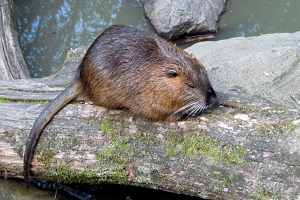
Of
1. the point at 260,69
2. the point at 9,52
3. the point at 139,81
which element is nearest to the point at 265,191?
the point at 139,81

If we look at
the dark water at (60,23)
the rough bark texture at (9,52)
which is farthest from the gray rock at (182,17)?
the rough bark texture at (9,52)

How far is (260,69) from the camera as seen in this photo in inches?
184

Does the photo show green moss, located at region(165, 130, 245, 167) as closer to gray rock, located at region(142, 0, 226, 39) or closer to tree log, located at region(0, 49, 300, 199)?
tree log, located at region(0, 49, 300, 199)

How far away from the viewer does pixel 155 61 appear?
3234mm

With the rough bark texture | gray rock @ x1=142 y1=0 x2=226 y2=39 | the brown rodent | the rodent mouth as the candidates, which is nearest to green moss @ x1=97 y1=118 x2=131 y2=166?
the brown rodent

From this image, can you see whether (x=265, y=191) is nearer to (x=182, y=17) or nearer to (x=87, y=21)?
(x=182, y=17)

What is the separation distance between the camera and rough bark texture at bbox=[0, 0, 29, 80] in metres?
4.59

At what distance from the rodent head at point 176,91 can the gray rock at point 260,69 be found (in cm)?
138

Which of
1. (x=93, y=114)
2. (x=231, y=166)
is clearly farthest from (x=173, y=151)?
(x=93, y=114)

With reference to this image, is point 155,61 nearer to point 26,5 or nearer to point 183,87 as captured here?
point 183,87

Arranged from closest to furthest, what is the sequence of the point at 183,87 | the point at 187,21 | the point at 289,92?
the point at 183,87
the point at 289,92
the point at 187,21

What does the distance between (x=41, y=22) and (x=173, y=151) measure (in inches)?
159

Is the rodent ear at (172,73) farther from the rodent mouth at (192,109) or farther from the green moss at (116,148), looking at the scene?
the green moss at (116,148)

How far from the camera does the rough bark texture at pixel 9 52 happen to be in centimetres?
459
